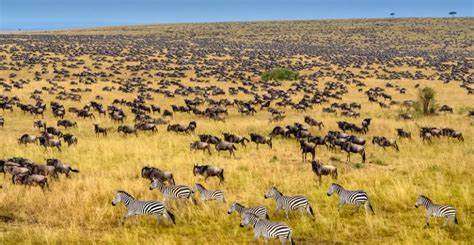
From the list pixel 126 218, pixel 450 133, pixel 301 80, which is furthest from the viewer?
pixel 301 80

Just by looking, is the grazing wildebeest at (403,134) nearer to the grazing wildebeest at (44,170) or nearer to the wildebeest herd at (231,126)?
the wildebeest herd at (231,126)

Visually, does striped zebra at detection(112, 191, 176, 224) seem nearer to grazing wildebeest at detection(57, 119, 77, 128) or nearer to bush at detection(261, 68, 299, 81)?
grazing wildebeest at detection(57, 119, 77, 128)

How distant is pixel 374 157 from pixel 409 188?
27.1 feet

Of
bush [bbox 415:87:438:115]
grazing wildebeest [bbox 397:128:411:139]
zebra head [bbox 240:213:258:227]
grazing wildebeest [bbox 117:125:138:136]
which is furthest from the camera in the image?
bush [bbox 415:87:438:115]

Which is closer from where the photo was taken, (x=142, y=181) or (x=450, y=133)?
(x=142, y=181)

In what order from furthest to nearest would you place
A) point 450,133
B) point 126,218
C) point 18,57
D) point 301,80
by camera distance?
point 18,57 → point 301,80 → point 450,133 → point 126,218

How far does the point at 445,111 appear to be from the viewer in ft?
145

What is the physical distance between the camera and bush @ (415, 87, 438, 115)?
136 ft

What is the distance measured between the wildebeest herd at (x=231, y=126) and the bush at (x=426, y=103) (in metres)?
0.76

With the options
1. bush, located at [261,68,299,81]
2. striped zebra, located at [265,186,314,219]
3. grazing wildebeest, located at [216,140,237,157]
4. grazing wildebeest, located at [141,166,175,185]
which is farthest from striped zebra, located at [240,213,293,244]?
bush, located at [261,68,299,81]

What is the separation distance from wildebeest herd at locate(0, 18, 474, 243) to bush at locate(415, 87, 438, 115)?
29.8 inches

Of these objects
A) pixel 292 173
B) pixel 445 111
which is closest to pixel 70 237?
pixel 292 173

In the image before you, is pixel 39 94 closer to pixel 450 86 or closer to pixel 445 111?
→ pixel 445 111

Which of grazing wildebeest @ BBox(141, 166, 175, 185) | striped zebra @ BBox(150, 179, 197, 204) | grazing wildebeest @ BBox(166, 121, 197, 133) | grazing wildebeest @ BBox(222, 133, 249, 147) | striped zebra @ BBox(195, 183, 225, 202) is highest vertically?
striped zebra @ BBox(150, 179, 197, 204)
